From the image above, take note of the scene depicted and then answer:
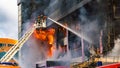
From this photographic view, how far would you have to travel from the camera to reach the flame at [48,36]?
66963 millimetres

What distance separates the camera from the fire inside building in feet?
147

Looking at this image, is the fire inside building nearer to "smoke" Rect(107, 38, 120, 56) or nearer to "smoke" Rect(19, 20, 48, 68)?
"smoke" Rect(19, 20, 48, 68)

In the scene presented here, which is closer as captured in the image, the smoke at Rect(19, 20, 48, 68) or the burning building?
the burning building

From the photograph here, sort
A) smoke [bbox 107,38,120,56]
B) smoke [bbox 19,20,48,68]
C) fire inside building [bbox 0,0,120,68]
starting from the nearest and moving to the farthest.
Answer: smoke [bbox 107,38,120,56]
fire inside building [bbox 0,0,120,68]
smoke [bbox 19,20,48,68]

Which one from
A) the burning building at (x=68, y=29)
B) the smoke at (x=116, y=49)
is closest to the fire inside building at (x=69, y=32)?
the burning building at (x=68, y=29)

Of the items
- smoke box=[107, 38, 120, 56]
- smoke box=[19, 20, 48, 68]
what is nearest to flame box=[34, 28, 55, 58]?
smoke box=[19, 20, 48, 68]

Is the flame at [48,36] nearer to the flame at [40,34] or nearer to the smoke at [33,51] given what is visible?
the flame at [40,34]

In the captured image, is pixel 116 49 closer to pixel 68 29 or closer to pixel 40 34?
pixel 68 29

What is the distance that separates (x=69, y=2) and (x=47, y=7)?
1491 cm

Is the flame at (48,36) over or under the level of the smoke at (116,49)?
over

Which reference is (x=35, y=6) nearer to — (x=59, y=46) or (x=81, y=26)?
(x=59, y=46)

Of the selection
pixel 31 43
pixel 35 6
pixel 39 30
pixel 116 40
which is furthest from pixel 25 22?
pixel 116 40

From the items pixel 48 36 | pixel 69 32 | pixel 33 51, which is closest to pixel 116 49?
pixel 69 32

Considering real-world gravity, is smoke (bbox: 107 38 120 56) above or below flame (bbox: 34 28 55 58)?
below
